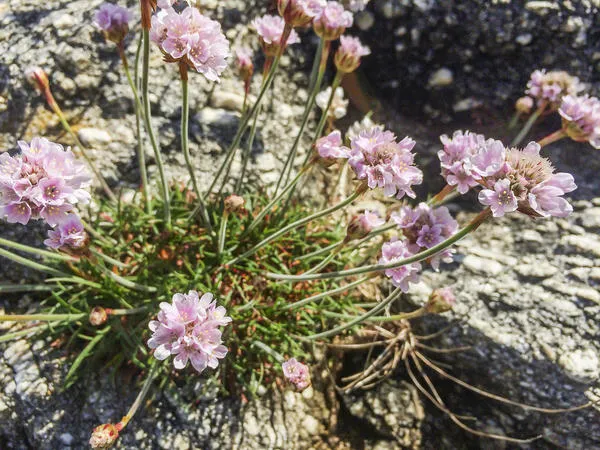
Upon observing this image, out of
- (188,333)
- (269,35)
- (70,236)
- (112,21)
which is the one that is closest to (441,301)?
(188,333)

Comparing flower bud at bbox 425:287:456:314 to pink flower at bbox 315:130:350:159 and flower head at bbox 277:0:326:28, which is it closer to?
pink flower at bbox 315:130:350:159

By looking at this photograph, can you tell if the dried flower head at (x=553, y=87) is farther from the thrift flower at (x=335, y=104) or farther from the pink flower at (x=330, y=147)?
the pink flower at (x=330, y=147)

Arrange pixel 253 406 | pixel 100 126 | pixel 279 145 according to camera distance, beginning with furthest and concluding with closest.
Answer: pixel 279 145
pixel 100 126
pixel 253 406

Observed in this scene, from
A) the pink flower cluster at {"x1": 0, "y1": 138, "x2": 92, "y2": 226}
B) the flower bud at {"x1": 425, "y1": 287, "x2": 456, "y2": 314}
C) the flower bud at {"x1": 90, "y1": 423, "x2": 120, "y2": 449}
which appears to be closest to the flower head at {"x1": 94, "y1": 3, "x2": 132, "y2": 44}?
the pink flower cluster at {"x1": 0, "y1": 138, "x2": 92, "y2": 226}

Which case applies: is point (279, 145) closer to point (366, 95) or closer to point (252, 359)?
point (366, 95)

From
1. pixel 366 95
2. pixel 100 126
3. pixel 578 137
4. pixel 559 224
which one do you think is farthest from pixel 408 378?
pixel 100 126

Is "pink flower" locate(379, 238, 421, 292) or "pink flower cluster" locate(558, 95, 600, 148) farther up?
"pink flower cluster" locate(558, 95, 600, 148)
